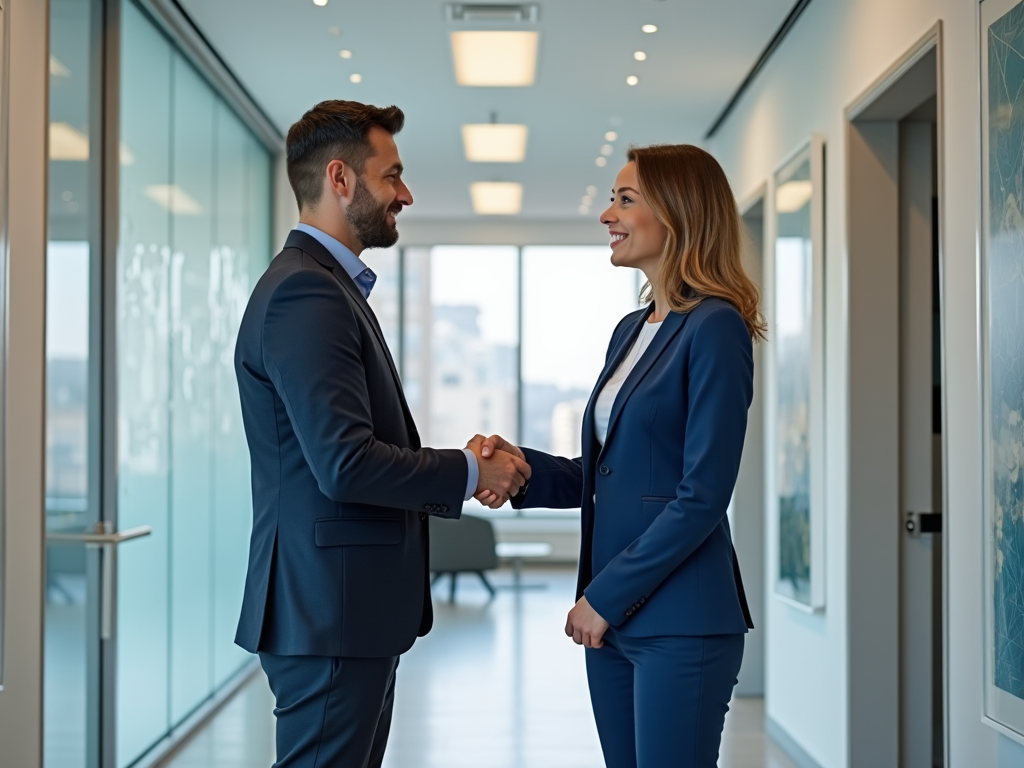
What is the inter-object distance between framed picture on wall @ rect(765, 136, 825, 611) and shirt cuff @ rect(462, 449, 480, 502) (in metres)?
2.46

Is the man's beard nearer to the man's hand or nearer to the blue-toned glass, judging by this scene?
the man's hand

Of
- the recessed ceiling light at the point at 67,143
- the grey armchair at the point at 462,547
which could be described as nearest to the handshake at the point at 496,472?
the recessed ceiling light at the point at 67,143

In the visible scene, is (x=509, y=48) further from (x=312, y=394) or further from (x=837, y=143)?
(x=312, y=394)

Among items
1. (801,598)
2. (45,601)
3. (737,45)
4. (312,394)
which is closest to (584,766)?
(801,598)

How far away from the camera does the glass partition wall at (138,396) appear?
12.1 feet

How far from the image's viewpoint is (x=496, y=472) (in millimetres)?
2363

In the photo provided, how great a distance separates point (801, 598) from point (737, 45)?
8.78ft

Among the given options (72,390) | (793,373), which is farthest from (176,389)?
(793,373)

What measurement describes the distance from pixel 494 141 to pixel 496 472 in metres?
4.47

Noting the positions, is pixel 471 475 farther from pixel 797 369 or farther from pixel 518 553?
pixel 518 553

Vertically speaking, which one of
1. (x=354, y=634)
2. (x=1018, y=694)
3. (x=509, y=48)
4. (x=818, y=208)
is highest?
(x=509, y=48)

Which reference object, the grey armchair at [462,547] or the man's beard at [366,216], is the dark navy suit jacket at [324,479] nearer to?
the man's beard at [366,216]

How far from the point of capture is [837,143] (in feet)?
13.9

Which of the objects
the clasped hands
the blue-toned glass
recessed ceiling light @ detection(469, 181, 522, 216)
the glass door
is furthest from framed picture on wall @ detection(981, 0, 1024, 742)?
recessed ceiling light @ detection(469, 181, 522, 216)
